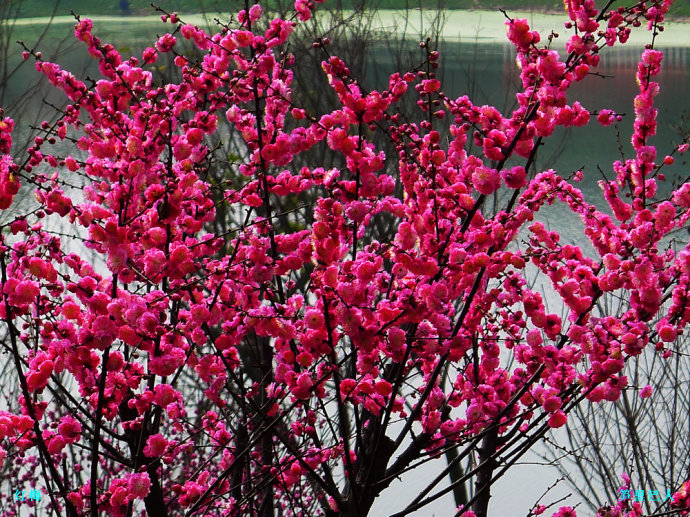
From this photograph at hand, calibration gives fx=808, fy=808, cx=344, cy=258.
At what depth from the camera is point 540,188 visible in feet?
6.54

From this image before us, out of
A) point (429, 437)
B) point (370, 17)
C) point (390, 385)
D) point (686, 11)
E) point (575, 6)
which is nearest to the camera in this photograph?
point (390, 385)

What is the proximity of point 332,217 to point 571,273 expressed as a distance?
2.32 feet

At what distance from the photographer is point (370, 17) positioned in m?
6.16

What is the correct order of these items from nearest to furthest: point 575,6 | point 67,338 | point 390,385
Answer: point 67,338, point 390,385, point 575,6

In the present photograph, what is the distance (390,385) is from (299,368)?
0.27 meters

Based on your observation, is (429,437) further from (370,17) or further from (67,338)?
(370,17)

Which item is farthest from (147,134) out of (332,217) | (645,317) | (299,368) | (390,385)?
(645,317)

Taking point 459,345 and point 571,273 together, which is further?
point 571,273

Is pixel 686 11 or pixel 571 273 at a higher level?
pixel 686 11

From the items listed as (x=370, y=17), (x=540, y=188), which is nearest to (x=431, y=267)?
(x=540, y=188)

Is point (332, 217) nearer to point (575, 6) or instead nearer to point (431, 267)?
point (431, 267)

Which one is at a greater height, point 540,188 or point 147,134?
point 147,134

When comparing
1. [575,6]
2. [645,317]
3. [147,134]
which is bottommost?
[645,317]

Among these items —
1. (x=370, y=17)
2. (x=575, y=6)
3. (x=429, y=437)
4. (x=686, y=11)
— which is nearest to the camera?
(x=575, y=6)
